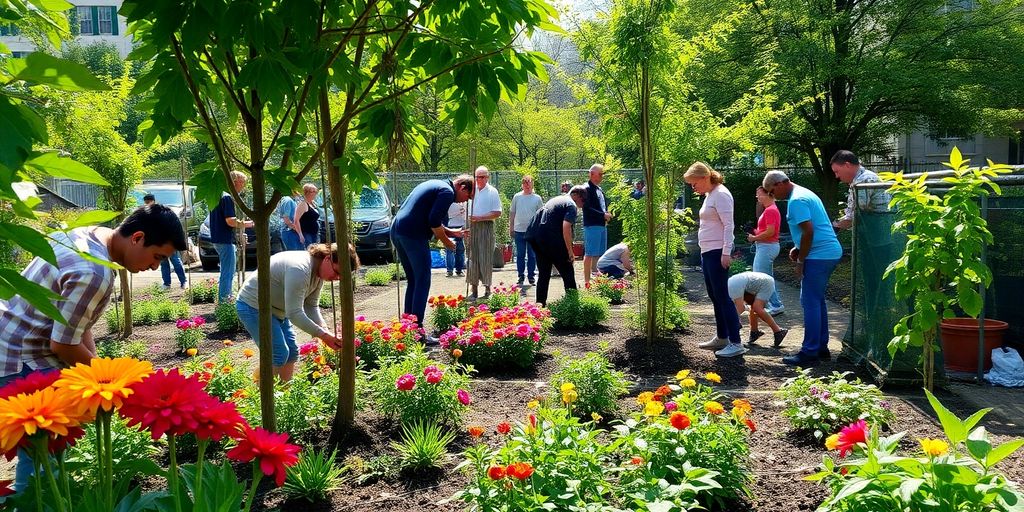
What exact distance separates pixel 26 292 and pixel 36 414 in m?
0.56

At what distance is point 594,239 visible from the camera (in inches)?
451

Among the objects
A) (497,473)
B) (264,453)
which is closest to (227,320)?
(497,473)

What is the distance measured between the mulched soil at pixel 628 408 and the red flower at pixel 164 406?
178 centimetres

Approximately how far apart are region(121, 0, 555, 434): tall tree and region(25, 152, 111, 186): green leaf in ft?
3.18

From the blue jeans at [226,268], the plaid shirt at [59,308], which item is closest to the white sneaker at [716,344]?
the plaid shirt at [59,308]

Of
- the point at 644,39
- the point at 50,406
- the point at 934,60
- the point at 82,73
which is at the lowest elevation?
the point at 50,406

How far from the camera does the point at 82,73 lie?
1282 millimetres

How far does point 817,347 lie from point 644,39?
3.18m

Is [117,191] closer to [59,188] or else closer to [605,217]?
[605,217]

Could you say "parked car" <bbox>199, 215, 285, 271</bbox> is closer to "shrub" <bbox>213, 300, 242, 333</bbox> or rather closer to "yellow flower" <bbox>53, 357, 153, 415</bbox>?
"shrub" <bbox>213, 300, 242, 333</bbox>

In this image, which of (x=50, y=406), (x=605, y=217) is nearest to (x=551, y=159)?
(x=605, y=217)

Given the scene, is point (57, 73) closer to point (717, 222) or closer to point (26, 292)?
point (26, 292)

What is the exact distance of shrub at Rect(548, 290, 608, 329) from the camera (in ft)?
27.9

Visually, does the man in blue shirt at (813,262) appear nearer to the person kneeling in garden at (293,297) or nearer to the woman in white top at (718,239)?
the woman in white top at (718,239)
